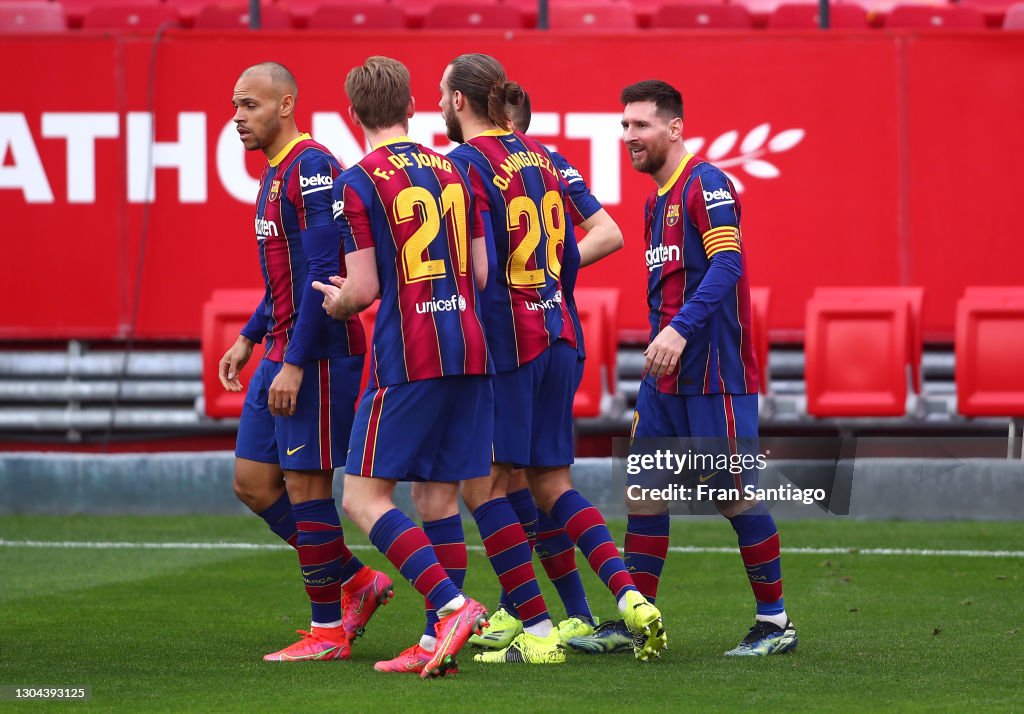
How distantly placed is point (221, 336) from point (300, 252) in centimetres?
509

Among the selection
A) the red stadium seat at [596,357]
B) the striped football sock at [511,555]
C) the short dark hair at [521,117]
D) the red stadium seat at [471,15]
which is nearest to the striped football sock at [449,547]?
the striped football sock at [511,555]

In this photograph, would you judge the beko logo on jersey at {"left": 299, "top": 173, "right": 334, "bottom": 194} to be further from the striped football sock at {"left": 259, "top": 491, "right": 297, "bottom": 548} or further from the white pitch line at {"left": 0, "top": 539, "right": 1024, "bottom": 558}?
the white pitch line at {"left": 0, "top": 539, "right": 1024, "bottom": 558}

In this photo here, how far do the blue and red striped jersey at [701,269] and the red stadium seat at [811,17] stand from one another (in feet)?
20.1

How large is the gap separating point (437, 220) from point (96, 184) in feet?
22.7

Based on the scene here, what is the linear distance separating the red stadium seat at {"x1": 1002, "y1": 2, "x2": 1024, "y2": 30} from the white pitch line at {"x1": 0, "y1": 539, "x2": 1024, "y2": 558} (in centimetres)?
454

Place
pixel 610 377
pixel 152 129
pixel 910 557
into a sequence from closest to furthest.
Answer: pixel 910 557, pixel 610 377, pixel 152 129

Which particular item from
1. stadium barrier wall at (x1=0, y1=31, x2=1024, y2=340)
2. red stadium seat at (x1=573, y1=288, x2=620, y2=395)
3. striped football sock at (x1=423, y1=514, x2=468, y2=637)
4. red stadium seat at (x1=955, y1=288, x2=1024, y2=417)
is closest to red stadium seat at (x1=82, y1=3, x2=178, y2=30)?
stadium barrier wall at (x1=0, y1=31, x2=1024, y2=340)

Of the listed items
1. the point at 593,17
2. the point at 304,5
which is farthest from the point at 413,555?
the point at 304,5

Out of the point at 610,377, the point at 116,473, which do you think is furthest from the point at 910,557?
the point at 116,473

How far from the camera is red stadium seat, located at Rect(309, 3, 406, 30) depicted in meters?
12.2

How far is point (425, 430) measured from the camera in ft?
18.0

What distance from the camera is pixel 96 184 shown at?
11844 millimetres

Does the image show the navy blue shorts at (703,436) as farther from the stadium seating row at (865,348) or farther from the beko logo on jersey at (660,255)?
the stadium seating row at (865,348)

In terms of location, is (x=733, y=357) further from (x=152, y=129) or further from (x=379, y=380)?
(x=152, y=129)
